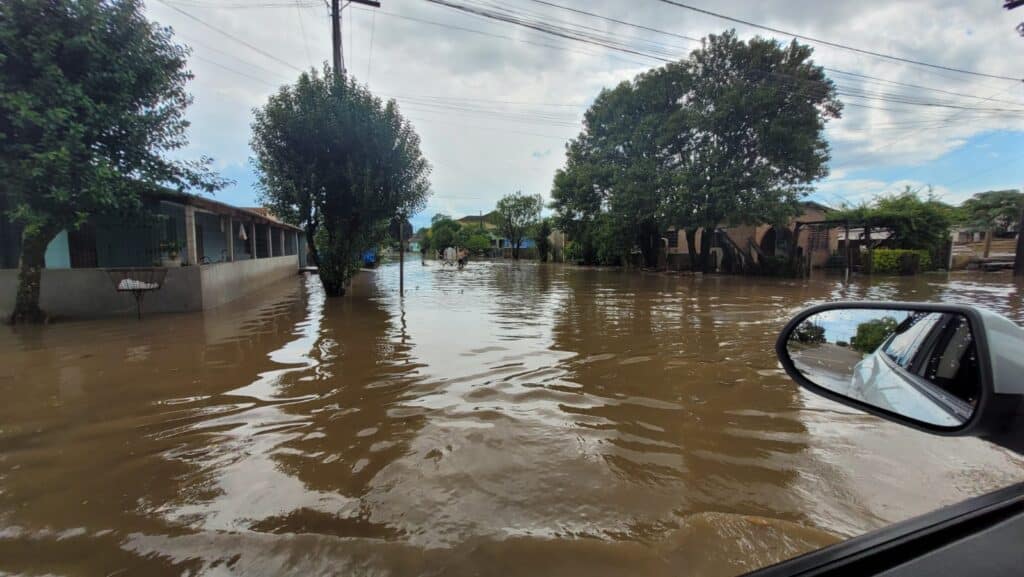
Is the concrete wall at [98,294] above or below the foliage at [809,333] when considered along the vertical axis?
below

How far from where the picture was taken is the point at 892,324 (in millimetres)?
2025

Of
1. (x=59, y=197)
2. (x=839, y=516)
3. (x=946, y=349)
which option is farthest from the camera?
(x=59, y=197)

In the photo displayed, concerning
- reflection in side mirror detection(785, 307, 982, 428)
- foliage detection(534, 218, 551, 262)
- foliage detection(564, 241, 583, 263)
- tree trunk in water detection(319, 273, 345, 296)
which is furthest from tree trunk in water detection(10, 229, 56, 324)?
foliage detection(534, 218, 551, 262)

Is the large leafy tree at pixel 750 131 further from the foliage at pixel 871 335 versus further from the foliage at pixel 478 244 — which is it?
the foliage at pixel 478 244

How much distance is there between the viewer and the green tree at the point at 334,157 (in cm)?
1170

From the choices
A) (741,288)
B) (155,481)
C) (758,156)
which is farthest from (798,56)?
(155,481)

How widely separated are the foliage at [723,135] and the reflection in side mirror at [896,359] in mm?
19363

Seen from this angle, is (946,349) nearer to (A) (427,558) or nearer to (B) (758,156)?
(A) (427,558)

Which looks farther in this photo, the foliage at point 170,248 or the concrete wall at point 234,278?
the foliage at point 170,248

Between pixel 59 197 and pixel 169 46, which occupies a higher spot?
pixel 169 46

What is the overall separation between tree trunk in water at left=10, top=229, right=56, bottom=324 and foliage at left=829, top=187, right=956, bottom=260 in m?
28.8

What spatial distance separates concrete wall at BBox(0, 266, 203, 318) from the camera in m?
9.95

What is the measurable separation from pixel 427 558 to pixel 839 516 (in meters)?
2.22

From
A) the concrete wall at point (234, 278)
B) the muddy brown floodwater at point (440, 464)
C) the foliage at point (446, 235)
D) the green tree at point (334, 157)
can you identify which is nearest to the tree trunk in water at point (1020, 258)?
the muddy brown floodwater at point (440, 464)
